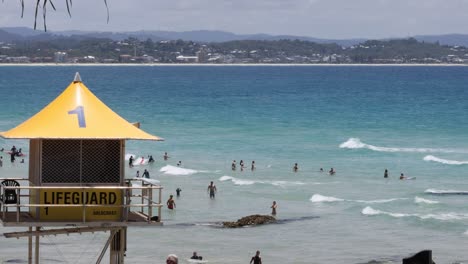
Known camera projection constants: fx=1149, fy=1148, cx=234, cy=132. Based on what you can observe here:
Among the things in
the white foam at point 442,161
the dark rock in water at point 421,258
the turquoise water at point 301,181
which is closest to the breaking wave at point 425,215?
the turquoise water at point 301,181

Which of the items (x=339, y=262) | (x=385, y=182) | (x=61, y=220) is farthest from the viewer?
(x=385, y=182)

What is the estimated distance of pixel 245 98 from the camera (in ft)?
534

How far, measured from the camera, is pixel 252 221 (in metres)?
46.5

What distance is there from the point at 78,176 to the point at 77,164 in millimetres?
199

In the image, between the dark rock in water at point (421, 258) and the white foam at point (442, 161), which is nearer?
the dark rock in water at point (421, 258)

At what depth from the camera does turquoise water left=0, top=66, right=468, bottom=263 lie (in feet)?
134

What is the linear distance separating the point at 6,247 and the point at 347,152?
147 feet

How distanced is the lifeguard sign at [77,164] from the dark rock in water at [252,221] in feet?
88.5

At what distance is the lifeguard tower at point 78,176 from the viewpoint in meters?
18.3

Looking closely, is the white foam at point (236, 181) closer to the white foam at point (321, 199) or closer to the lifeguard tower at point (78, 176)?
the white foam at point (321, 199)

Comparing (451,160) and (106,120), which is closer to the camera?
(106,120)

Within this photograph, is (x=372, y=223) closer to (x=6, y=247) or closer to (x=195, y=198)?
(x=195, y=198)

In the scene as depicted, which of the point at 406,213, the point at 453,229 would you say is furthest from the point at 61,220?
the point at 406,213

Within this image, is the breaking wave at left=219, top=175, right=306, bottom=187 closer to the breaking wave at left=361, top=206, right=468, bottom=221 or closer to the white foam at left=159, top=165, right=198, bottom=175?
the white foam at left=159, top=165, right=198, bottom=175
